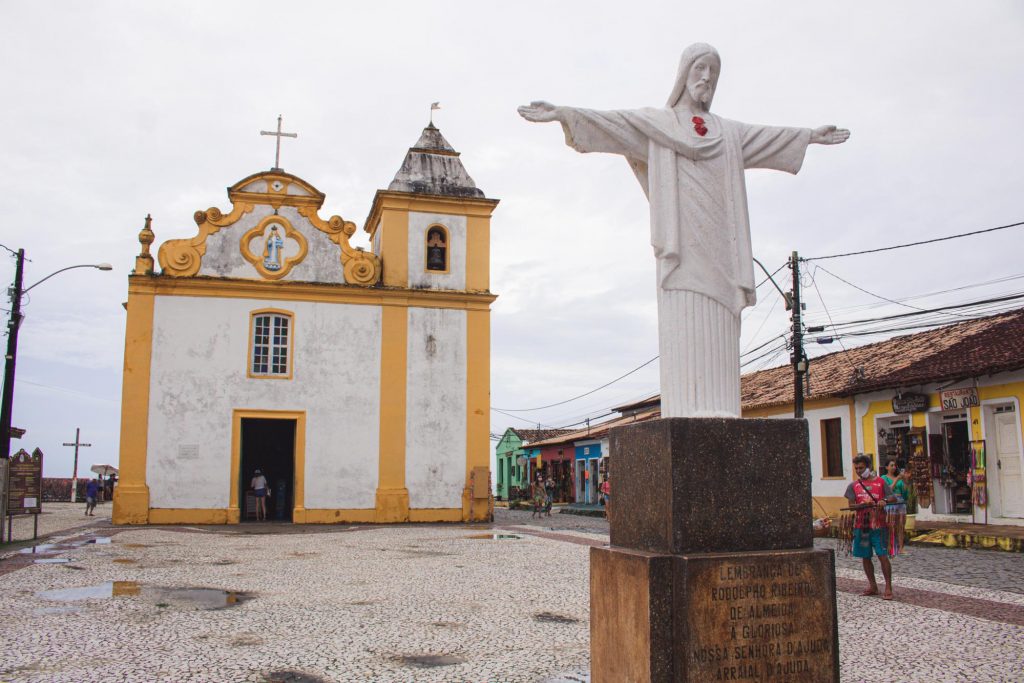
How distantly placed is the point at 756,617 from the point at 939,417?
15.7 m

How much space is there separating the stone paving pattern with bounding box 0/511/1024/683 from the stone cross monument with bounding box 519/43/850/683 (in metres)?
1.64

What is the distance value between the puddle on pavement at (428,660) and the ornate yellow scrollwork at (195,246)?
15542 mm

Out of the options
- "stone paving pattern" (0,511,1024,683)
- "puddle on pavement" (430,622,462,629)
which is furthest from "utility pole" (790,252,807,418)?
"puddle on pavement" (430,622,462,629)

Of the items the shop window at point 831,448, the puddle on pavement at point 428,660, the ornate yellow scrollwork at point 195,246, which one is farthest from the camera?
the shop window at point 831,448

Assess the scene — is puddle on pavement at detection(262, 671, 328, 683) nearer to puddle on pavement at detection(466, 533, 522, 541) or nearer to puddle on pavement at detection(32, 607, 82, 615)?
puddle on pavement at detection(32, 607, 82, 615)

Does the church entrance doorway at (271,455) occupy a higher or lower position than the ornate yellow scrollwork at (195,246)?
lower

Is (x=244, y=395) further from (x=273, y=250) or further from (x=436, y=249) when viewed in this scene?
(x=436, y=249)

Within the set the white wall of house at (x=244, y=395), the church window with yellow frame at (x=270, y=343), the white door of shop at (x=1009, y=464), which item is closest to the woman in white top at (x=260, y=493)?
the white wall of house at (x=244, y=395)

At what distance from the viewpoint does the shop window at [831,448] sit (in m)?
20.8

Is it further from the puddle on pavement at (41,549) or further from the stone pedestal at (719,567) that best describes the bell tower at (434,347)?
the stone pedestal at (719,567)

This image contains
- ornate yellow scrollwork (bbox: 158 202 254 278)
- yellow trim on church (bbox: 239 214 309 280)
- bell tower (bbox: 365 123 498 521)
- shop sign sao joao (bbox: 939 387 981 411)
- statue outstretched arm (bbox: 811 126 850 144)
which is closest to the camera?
statue outstretched arm (bbox: 811 126 850 144)

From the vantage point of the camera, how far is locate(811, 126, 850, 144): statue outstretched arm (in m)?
4.30

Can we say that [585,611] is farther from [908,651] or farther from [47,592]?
[47,592]

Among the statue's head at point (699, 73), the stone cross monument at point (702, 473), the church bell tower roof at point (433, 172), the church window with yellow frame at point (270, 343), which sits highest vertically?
the church bell tower roof at point (433, 172)
